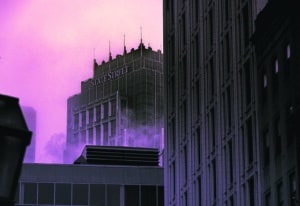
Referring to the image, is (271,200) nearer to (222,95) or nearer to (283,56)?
(283,56)

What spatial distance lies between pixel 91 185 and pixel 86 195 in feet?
3.88

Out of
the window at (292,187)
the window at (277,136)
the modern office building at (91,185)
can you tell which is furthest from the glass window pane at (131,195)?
the window at (292,187)

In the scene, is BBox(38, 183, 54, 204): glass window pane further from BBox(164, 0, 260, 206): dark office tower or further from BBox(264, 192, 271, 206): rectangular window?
BBox(264, 192, 271, 206): rectangular window

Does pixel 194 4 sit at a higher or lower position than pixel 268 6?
higher

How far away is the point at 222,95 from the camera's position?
71.3m

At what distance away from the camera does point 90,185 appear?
85188 mm

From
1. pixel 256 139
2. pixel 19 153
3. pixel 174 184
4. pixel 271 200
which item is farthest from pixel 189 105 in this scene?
pixel 19 153

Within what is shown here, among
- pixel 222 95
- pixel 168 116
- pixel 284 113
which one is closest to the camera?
pixel 284 113

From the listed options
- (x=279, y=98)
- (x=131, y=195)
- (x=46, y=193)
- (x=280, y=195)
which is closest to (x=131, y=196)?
(x=131, y=195)

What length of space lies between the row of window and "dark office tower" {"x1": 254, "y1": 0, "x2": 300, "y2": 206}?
26634 mm

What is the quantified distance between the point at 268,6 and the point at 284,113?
7934mm

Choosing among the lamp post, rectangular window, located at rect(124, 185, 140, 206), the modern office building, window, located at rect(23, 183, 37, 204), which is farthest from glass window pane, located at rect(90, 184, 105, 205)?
the lamp post

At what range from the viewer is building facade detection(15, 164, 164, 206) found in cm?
8381

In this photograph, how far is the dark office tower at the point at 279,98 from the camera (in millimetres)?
54156
